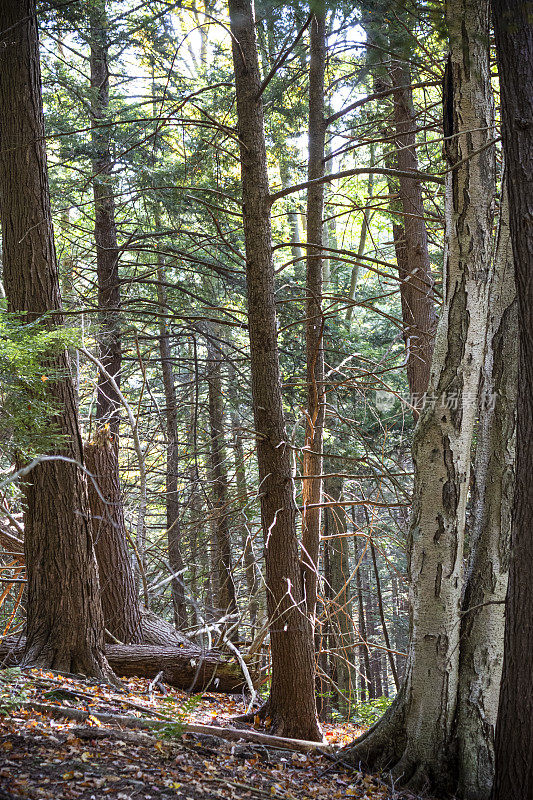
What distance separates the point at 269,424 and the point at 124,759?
2.78 meters

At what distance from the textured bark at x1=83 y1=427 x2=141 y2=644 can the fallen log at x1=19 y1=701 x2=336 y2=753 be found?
8.93 ft

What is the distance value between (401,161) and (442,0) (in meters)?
4.40

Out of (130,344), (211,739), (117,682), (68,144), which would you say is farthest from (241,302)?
(211,739)

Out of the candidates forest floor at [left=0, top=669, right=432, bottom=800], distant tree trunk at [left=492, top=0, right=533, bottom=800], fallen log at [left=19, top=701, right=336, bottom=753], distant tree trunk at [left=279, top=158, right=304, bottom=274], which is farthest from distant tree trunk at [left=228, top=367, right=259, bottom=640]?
distant tree trunk at [left=279, top=158, right=304, bottom=274]

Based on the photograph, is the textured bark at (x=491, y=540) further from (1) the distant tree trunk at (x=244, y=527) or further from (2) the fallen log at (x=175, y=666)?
(2) the fallen log at (x=175, y=666)

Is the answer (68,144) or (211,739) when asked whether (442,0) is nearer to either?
(211,739)

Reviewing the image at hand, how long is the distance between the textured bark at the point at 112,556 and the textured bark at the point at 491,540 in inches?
174

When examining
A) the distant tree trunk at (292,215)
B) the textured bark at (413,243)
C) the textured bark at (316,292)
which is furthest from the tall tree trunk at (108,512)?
the textured bark at (413,243)

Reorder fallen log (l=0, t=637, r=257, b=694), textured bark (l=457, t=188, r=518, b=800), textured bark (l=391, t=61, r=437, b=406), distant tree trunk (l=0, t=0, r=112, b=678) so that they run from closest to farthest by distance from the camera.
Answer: textured bark (l=457, t=188, r=518, b=800) → distant tree trunk (l=0, t=0, r=112, b=678) → fallen log (l=0, t=637, r=257, b=694) → textured bark (l=391, t=61, r=437, b=406)

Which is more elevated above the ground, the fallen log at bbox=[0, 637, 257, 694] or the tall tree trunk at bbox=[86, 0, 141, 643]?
the tall tree trunk at bbox=[86, 0, 141, 643]

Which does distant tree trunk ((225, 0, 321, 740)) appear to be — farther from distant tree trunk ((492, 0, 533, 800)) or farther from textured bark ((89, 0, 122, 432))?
textured bark ((89, 0, 122, 432))

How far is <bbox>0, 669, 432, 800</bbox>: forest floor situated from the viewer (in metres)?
3.35

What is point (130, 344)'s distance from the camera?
39.4ft

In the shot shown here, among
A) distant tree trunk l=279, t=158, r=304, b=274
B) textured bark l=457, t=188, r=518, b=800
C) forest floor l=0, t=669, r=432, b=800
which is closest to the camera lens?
forest floor l=0, t=669, r=432, b=800
